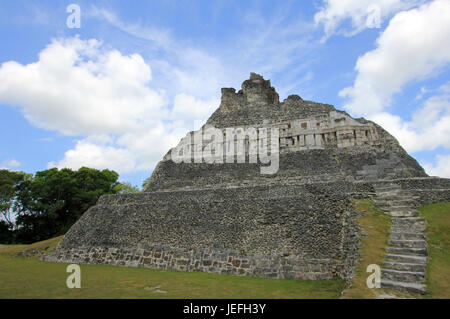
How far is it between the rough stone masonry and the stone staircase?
77 cm

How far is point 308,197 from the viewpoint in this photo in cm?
1003

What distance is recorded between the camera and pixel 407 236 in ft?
22.8

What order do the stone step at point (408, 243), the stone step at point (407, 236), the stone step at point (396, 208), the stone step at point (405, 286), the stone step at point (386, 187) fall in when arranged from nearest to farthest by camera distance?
the stone step at point (405, 286) < the stone step at point (408, 243) < the stone step at point (407, 236) < the stone step at point (396, 208) < the stone step at point (386, 187)

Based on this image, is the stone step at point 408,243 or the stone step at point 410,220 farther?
the stone step at point 410,220

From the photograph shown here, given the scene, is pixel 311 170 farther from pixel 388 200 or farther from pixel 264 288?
pixel 264 288

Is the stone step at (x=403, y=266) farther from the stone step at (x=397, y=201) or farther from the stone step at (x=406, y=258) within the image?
the stone step at (x=397, y=201)

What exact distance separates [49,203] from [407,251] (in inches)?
1077

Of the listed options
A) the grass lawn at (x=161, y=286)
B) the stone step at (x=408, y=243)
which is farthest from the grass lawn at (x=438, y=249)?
the grass lawn at (x=161, y=286)

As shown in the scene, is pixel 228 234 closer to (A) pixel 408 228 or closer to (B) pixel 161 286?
Result: (B) pixel 161 286

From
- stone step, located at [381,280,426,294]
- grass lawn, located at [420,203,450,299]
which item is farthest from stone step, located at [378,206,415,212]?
stone step, located at [381,280,426,294]

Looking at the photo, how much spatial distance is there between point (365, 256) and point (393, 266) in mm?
654

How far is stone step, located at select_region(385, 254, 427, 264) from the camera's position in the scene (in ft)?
19.8

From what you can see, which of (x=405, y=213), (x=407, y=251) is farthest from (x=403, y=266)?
(x=405, y=213)

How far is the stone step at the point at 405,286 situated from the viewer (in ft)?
16.9
